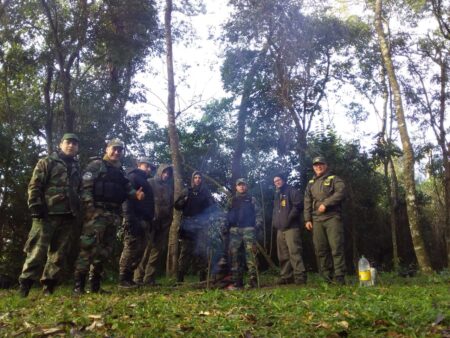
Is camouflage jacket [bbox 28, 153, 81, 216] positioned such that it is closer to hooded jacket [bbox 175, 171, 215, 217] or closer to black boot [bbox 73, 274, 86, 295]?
black boot [bbox 73, 274, 86, 295]

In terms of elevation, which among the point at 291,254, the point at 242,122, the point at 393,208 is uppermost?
the point at 242,122

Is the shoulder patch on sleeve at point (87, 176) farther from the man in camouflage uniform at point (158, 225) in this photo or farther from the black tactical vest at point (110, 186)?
the man in camouflage uniform at point (158, 225)

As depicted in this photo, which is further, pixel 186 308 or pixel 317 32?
pixel 317 32

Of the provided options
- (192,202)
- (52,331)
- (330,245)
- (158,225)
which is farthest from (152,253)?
(52,331)

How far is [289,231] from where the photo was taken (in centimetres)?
759

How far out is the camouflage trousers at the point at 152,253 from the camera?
303 inches

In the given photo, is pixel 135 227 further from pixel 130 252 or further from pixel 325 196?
pixel 325 196

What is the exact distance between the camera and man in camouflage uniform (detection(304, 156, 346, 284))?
6.68 m

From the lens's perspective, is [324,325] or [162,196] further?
[162,196]

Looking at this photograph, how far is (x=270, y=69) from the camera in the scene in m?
15.7

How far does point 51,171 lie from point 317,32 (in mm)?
12270

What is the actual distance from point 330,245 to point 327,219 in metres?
0.39

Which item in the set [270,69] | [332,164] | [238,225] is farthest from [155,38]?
[238,225]

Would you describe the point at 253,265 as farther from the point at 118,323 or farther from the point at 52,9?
the point at 52,9
